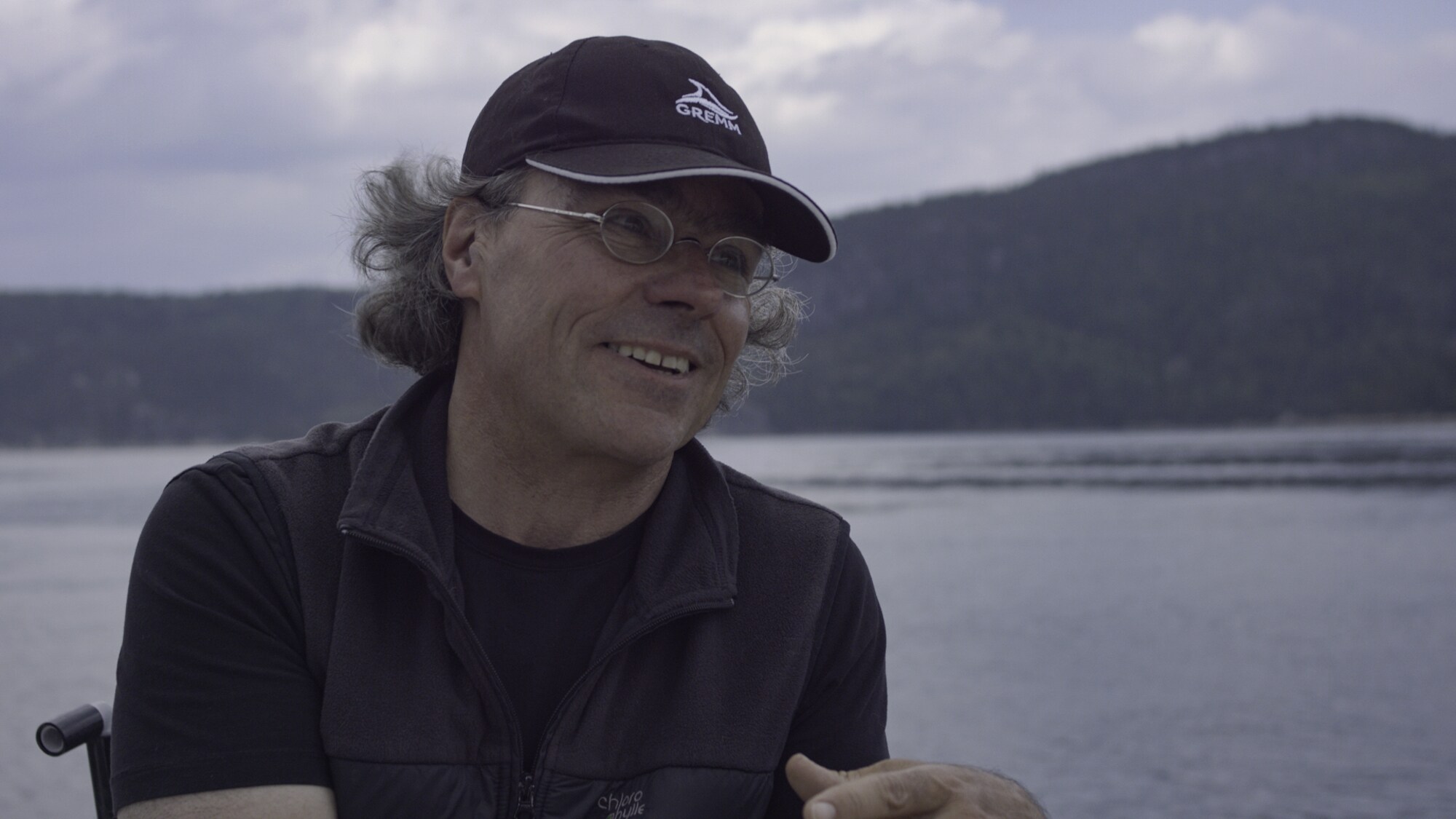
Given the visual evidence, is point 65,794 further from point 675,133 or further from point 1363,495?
point 1363,495

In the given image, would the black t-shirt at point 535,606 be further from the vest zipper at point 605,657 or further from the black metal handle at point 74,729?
the black metal handle at point 74,729

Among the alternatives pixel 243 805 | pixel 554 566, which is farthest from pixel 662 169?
pixel 243 805

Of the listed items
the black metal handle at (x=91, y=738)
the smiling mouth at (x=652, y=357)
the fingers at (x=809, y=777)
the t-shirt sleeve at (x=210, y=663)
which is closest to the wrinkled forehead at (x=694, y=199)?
the smiling mouth at (x=652, y=357)

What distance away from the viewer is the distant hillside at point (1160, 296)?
12800 cm

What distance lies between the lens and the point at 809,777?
5.89 ft

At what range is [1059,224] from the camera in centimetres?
16475

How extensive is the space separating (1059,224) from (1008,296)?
40.3ft

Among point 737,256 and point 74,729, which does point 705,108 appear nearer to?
point 737,256

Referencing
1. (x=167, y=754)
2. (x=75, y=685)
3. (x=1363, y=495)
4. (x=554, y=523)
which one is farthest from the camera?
(x=1363, y=495)

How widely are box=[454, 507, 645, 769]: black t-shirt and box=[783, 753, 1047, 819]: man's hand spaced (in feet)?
1.38

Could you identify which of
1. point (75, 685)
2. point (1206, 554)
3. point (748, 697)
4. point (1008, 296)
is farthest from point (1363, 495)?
point (1008, 296)

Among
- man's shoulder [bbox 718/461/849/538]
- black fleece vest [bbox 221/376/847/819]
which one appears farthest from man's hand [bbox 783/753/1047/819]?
man's shoulder [bbox 718/461/849/538]

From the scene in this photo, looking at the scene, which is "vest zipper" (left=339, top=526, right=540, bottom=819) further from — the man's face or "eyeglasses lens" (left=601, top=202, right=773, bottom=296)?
"eyeglasses lens" (left=601, top=202, right=773, bottom=296)

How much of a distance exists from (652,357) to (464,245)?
1.43 feet
